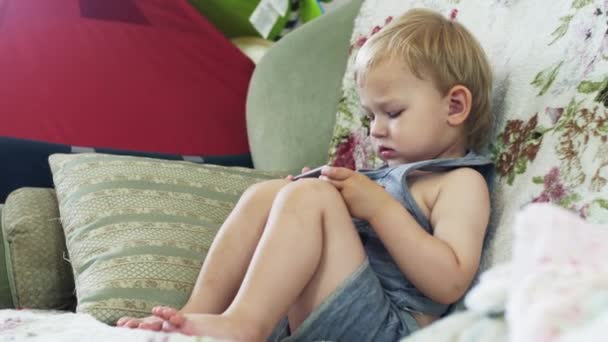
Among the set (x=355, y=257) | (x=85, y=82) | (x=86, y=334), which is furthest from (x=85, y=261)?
(x=85, y=82)

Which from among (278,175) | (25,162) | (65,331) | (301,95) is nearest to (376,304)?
(65,331)

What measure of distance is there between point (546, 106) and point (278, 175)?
55 cm

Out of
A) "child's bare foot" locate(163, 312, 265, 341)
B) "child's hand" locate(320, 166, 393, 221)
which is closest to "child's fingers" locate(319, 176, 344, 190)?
"child's hand" locate(320, 166, 393, 221)

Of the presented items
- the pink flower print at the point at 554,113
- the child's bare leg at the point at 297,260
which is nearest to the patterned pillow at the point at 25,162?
the child's bare leg at the point at 297,260

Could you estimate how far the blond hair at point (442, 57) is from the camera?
1.07 meters

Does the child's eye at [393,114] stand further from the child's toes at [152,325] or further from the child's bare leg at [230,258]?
the child's toes at [152,325]

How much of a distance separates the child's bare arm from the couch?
43 millimetres

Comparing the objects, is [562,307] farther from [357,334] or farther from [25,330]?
[25,330]

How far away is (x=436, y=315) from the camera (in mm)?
982

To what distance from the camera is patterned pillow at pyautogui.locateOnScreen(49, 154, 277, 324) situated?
1056mm

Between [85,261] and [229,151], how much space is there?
60 centimetres

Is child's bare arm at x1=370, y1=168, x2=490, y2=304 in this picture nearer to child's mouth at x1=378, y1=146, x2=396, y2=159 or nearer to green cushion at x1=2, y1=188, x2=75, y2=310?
child's mouth at x1=378, y1=146, x2=396, y2=159

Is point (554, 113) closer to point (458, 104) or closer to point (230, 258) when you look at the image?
point (458, 104)

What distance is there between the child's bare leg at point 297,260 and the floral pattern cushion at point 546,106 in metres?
0.20
